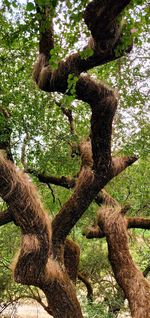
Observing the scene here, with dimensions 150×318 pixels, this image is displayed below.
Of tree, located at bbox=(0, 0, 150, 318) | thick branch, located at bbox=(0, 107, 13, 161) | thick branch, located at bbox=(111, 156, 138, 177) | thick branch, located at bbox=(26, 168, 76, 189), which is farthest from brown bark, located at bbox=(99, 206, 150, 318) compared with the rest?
thick branch, located at bbox=(0, 107, 13, 161)

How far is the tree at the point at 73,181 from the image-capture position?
13.1 ft

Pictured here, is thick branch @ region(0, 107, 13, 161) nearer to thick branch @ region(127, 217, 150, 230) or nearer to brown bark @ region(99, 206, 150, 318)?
brown bark @ region(99, 206, 150, 318)

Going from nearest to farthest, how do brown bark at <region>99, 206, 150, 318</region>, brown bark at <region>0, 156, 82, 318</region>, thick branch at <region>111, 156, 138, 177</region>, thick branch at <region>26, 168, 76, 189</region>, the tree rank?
the tree, brown bark at <region>0, 156, 82, 318</region>, thick branch at <region>111, 156, 138, 177</region>, brown bark at <region>99, 206, 150, 318</region>, thick branch at <region>26, 168, 76, 189</region>

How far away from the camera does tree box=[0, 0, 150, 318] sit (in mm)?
4000

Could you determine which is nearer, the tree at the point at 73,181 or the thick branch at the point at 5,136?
the tree at the point at 73,181

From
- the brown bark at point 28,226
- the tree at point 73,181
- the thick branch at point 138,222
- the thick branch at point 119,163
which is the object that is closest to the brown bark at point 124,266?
the tree at point 73,181

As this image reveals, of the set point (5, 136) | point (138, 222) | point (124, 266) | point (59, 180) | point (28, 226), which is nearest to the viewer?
point (28, 226)

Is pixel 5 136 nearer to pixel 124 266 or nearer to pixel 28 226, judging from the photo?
pixel 28 226

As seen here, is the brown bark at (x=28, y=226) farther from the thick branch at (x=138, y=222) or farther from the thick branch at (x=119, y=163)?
the thick branch at (x=138, y=222)

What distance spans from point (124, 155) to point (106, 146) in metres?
1.56

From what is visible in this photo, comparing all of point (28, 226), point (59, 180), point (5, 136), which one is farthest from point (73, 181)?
point (28, 226)

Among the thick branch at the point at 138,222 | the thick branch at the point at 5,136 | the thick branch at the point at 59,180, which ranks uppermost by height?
the thick branch at the point at 5,136

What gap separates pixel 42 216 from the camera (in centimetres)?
595

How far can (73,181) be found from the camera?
8.50m
